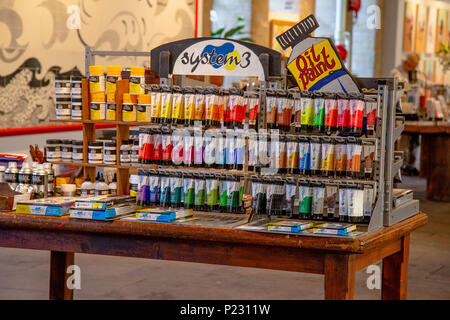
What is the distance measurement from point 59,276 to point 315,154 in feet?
5.65

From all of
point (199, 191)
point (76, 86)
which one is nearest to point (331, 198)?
point (199, 191)

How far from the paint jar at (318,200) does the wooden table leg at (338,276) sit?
0.98ft

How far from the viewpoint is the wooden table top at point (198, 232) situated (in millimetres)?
2844

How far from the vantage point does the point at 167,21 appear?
9078mm

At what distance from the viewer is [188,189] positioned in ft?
10.7

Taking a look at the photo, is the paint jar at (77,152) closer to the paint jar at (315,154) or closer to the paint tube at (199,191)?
the paint tube at (199,191)

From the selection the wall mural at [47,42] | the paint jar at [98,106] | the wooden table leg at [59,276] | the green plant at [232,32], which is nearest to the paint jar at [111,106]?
the paint jar at [98,106]

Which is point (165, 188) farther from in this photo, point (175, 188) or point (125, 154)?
point (125, 154)

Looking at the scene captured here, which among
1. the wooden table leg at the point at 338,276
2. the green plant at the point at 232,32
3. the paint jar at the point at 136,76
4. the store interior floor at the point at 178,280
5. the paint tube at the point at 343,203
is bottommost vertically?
the store interior floor at the point at 178,280

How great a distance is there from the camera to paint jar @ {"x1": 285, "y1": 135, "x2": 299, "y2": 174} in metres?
3.15

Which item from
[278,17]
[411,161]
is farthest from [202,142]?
[278,17]

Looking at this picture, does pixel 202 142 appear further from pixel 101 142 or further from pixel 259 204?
pixel 101 142

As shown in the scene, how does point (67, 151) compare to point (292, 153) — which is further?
point (67, 151)

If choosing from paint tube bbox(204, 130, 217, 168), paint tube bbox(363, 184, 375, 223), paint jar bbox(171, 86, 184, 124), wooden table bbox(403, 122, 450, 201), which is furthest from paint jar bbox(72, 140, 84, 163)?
wooden table bbox(403, 122, 450, 201)
